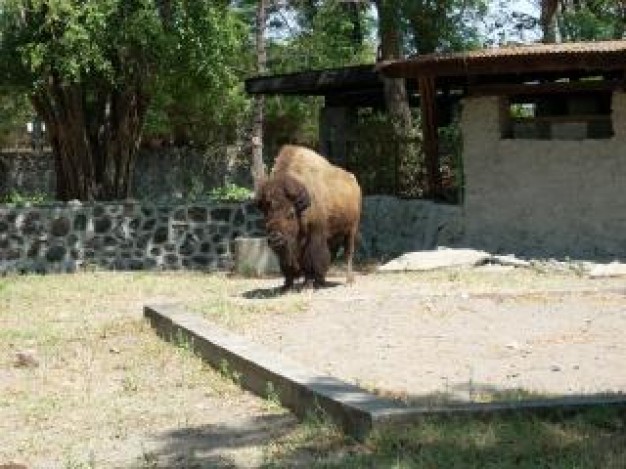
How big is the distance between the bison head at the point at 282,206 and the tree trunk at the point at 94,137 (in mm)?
10305

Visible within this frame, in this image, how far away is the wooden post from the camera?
59.4ft

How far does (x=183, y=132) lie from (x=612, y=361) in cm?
3160

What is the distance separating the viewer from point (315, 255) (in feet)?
42.0

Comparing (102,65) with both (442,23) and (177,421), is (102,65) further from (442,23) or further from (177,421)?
(177,421)

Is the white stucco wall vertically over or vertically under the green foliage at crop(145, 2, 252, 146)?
under

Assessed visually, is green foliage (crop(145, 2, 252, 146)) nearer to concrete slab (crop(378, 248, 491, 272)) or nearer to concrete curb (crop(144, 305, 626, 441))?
concrete slab (crop(378, 248, 491, 272))

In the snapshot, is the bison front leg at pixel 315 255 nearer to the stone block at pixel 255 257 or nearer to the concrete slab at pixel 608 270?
the stone block at pixel 255 257

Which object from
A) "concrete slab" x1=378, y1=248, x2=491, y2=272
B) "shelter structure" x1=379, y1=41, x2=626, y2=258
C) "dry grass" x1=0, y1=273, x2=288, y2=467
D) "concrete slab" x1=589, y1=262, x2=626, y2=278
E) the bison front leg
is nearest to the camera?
"dry grass" x1=0, y1=273, x2=288, y2=467

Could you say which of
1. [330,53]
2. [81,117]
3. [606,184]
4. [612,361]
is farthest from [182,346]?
[330,53]

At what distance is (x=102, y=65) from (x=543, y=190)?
24.3 feet

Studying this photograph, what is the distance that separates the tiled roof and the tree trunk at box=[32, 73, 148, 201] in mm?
7563

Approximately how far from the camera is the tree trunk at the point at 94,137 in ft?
71.9

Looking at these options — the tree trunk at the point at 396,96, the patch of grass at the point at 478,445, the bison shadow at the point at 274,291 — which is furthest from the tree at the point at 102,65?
the patch of grass at the point at 478,445

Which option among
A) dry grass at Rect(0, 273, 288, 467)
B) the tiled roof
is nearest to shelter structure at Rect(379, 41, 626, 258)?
the tiled roof
